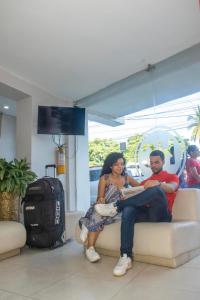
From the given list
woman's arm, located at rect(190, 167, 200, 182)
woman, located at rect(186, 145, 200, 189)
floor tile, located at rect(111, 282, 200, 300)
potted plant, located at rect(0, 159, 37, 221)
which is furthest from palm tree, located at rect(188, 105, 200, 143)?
floor tile, located at rect(111, 282, 200, 300)

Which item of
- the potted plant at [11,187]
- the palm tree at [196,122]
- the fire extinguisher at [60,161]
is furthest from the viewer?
the fire extinguisher at [60,161]

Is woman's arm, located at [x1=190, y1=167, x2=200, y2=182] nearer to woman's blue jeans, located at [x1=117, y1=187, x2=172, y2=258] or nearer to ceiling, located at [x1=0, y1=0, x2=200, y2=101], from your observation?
woman's blue jeans, located at [x1=117, y1=187, x2=172, y2=258]

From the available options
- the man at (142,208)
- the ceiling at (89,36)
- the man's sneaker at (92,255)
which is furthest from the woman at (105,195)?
the ceiling at (89,36)

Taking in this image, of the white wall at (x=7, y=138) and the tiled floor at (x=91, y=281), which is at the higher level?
the white wall at (x=7, y=138)

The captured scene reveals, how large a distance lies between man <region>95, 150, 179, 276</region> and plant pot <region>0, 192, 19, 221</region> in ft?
3.96

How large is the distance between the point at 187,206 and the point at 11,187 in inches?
74.8

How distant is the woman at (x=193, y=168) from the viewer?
332cm

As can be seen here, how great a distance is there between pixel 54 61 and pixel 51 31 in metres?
0.56

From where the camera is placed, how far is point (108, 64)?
3.62m

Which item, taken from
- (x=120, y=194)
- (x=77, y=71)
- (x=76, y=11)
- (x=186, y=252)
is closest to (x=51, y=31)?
(x=76, y=11)

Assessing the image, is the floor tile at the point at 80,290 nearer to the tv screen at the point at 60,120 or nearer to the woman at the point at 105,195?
the woman at the point at 105,195

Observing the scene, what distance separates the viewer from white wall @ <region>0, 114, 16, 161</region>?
16.9 feet

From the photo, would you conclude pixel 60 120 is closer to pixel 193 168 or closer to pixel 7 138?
pixel 7 138

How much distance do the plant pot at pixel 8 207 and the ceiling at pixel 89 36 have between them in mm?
1674
